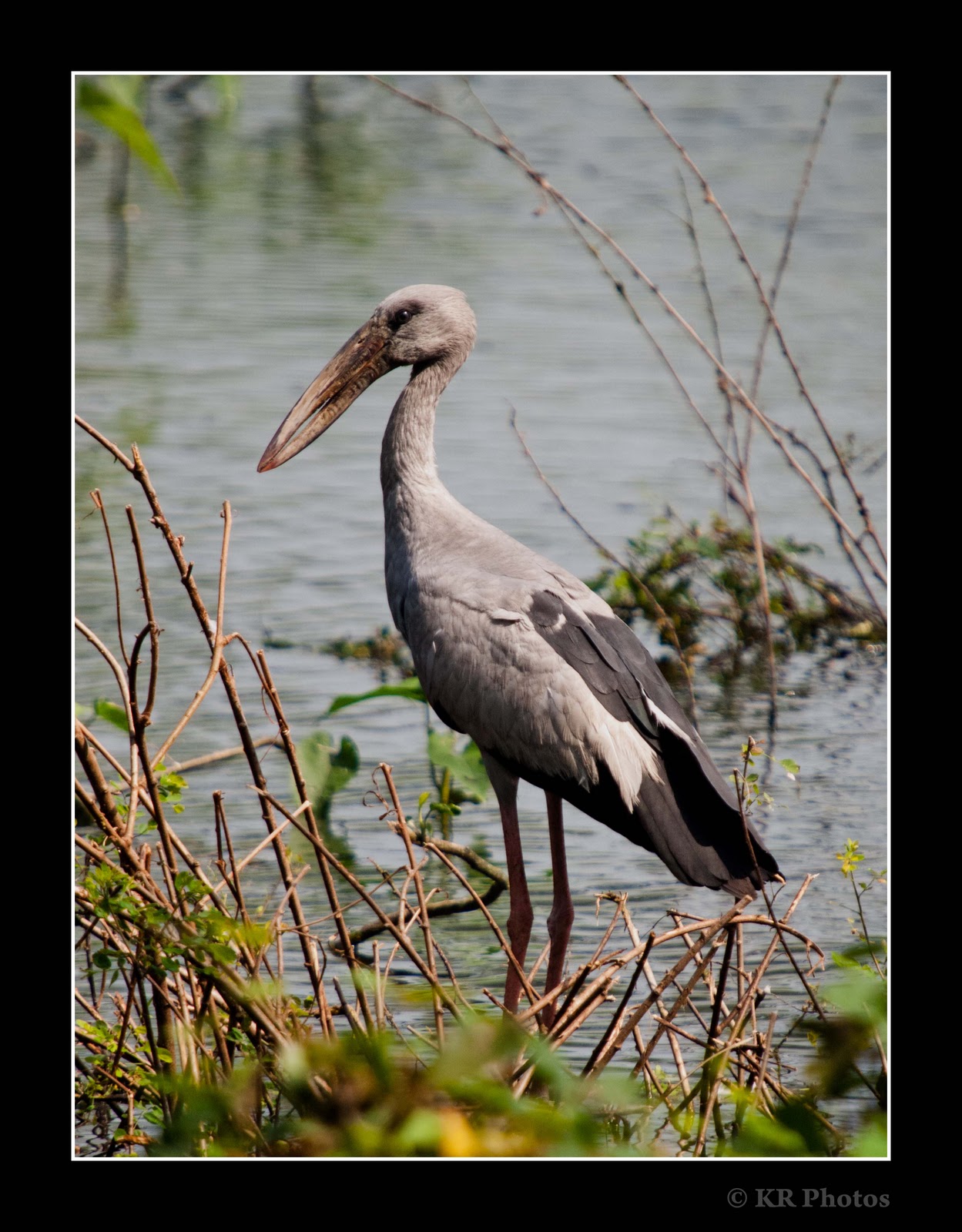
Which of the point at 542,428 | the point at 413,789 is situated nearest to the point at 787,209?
the point at 542,428

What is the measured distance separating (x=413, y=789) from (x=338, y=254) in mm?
8332

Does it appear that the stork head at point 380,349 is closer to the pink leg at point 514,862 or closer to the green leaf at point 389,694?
the green leaf at point 389,694

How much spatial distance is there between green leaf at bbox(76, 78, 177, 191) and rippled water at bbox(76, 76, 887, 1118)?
4.91 ft

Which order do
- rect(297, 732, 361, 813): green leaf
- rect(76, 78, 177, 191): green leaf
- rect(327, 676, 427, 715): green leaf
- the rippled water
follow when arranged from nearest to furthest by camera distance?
1. rect(76, 78, 177, 191): green leaf
2. rect(327, 676, 427, 715): green leaf
3. rect(297, 732, 361, 813): green leaf
4. the rippled water

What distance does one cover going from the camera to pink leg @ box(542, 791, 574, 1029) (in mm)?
4129

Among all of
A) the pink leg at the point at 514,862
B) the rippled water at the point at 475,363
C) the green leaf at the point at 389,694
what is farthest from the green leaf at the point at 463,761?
the pink leg at the point at 514,862

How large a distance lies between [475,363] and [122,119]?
9786mm

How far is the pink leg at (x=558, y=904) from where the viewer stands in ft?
13.5

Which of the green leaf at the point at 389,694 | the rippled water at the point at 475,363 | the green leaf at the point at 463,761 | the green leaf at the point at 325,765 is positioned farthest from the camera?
the rippled water at the point at 475,363

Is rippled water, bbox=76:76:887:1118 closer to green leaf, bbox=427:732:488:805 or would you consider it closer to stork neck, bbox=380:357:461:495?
green leaf, bbox=427:732:488:805

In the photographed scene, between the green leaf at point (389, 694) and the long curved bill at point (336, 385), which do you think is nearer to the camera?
the long curved bill at point (336, 385)

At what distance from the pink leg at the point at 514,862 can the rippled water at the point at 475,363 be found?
315 mm

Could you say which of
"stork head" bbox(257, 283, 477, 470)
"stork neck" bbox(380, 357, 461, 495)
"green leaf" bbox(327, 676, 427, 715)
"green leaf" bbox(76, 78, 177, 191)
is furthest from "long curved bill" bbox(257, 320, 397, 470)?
"green leaf" bbox(76, 78, 177, 191)

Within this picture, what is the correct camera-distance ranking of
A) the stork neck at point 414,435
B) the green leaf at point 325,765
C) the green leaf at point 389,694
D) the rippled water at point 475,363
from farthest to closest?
the rippled water at point 475,363 → the green leaf at point 325,765 → the green leaf at point 389,694 → the stork neck at point 414,435
